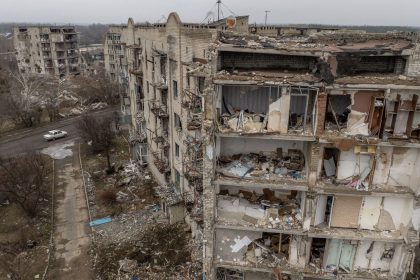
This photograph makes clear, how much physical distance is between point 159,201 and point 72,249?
7.71 metres

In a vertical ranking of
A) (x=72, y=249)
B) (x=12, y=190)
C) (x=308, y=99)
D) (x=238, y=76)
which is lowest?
(x=72, y=249)

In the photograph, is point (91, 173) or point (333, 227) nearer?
point (333, 227)

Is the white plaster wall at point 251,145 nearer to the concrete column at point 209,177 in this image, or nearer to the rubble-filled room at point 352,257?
the concrete column at point 209,177

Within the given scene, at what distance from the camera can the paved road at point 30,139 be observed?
4269cm

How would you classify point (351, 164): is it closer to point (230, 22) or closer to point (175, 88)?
point (230, 22)

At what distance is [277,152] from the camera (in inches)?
567

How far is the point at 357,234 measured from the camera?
13758mm

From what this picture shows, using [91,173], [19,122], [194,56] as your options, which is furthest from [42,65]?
[194,56]

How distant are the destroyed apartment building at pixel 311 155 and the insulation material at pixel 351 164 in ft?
0.13

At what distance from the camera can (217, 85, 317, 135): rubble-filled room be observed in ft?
41.0

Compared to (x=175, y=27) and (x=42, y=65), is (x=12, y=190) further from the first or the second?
(x=42, y=65)

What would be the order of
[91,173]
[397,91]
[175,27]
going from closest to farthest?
[397,91] → [175,27] → [91,173]

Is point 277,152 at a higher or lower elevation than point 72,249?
higher

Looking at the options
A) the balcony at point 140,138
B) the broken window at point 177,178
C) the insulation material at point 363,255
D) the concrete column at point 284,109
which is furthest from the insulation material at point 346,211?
the balcony at point 140,138
